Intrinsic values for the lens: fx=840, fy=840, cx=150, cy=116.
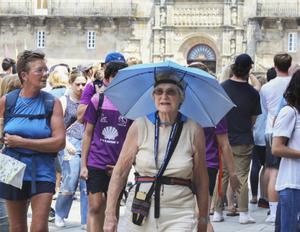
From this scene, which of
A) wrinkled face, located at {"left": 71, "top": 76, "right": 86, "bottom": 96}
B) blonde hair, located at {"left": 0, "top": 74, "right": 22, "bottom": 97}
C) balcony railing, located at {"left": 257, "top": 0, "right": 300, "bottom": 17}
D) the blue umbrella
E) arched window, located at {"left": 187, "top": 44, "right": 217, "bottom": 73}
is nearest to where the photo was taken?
the blue umbrella

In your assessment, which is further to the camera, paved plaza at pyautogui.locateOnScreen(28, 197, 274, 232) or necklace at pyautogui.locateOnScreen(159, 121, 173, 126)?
paved plaza at pyautogui.locateOnScreen(28, 197, 274, 232)

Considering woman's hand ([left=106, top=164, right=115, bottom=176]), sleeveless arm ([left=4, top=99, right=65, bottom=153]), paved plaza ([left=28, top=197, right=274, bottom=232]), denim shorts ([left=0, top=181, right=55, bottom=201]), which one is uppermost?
sleeveless arm ([left=4, top=99, right=65, bottom=153])

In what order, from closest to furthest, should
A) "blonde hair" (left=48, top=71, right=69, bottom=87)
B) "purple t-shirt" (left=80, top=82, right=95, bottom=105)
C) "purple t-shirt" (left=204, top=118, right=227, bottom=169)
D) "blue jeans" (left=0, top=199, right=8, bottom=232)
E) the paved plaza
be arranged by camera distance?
"blue jeans" (left=0, top=199, right=8, bottom=232) < "purple t-shirt" (left=204, top=118, right=227, bottom=169) < "purple t-shirt" (left=80, top=82, right=95, bottom=105) < the paved plaza < "blonde hair" (left=48, top=71, right=69, bottom=87)

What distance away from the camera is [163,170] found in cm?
634

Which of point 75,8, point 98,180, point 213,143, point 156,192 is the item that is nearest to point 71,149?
point 98,180

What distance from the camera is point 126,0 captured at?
4822 cm

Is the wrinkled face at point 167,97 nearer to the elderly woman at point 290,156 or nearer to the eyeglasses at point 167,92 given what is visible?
the eyeglasses at point 167,92

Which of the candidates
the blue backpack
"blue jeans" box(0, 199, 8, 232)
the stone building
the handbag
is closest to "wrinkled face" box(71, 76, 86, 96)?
"blue jeans" box(0, 199, 8, 232)

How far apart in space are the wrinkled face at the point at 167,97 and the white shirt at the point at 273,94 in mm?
5834

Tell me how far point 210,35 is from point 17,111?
3917 cm

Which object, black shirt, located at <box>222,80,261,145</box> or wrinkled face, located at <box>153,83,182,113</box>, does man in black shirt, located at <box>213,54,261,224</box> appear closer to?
black shirt, located at <box>222,80,261,145</box>

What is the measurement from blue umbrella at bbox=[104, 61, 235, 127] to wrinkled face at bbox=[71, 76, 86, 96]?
4.93 meters

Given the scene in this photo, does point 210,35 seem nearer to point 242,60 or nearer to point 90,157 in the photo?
point 242,60

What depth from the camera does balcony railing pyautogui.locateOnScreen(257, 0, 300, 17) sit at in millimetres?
45312
